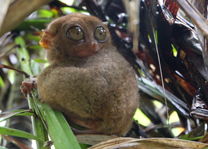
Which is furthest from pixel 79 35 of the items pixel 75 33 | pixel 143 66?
pixel 143 66

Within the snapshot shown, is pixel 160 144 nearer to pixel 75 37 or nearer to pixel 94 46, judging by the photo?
pixel 94 46

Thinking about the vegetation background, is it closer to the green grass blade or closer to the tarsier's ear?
the green grass blade

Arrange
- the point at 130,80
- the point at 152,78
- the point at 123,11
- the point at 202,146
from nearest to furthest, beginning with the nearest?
the point at 202,146 < the point at 130,80 < the point at 152,78 < the point at 123,11

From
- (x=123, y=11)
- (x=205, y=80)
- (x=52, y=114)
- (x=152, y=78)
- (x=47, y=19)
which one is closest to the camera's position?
(x=52, y=114)

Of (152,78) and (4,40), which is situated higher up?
(4,40)

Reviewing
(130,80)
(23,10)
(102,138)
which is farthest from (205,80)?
(23,10)

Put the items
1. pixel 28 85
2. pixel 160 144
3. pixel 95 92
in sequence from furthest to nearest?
1. pixel 28 85
2. pixel 95 92
3. pixel 160 144

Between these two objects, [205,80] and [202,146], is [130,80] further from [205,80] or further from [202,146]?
[202,146]
